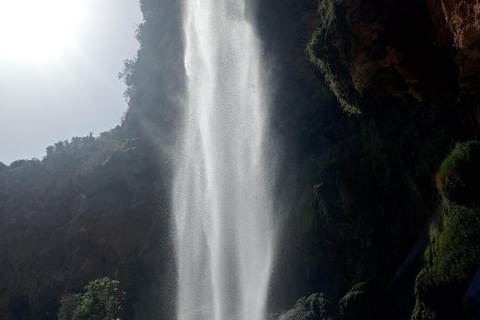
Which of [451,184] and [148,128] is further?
[148,128]

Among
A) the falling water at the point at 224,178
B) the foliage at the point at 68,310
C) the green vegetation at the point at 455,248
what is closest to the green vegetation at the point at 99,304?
the foliage at the point at 68,310

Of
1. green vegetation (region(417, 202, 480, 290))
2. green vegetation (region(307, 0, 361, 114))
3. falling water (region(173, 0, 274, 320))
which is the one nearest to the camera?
green vegetation (region(417, 202, 480, 290))

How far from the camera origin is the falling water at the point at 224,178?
2194 centimetres

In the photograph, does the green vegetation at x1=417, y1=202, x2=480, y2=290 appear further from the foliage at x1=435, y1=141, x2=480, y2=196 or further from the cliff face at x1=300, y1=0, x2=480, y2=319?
the foliage at x1=435, y1=141, x2=480, y2=196

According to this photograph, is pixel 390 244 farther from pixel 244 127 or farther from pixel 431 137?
pixel 244 127

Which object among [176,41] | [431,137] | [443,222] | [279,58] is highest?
[176,41]

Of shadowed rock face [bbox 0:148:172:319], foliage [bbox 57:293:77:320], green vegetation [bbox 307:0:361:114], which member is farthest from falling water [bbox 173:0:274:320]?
green vegetation [bbox 307:0:361:114]

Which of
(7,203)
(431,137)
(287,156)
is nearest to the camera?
(431,137)

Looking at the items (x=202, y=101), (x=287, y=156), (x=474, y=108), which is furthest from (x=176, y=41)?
(x=474, y=108)

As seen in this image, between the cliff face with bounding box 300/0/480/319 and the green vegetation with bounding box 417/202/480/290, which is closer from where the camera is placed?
the green vegetation with bounding box 417/202/480/290

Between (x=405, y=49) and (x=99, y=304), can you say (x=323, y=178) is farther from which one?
(x=99, y=304)

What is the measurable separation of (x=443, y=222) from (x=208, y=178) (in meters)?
21.5

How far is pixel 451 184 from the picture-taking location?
26.5ft

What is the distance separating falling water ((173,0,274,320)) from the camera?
72.0ft
